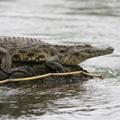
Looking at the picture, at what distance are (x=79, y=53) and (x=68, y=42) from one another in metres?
4.31

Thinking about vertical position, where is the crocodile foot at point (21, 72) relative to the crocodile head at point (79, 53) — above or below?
below

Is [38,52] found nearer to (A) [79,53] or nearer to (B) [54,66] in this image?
(B) [54,66]

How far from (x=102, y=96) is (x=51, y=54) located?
144 centimetres

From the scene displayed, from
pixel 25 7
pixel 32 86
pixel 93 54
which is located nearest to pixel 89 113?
pixel 32 86

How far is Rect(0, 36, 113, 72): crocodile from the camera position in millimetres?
10020

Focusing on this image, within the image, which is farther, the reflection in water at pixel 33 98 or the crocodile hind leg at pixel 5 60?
the crocodile hind leg at pixel 5 60

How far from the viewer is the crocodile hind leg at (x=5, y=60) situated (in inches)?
389

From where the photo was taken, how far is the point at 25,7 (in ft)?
78.2

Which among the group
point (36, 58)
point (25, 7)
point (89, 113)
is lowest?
point (89, 113)

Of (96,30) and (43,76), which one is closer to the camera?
(43,76)

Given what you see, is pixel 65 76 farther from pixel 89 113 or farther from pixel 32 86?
pixel 89 113

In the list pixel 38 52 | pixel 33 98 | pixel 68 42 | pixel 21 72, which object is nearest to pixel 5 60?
pixel 21 72

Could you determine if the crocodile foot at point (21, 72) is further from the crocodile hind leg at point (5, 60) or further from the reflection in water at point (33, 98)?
the reflection in water at point (33, 98)

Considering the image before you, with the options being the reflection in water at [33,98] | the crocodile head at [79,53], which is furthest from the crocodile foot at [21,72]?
the crocodile head at [79,53]
